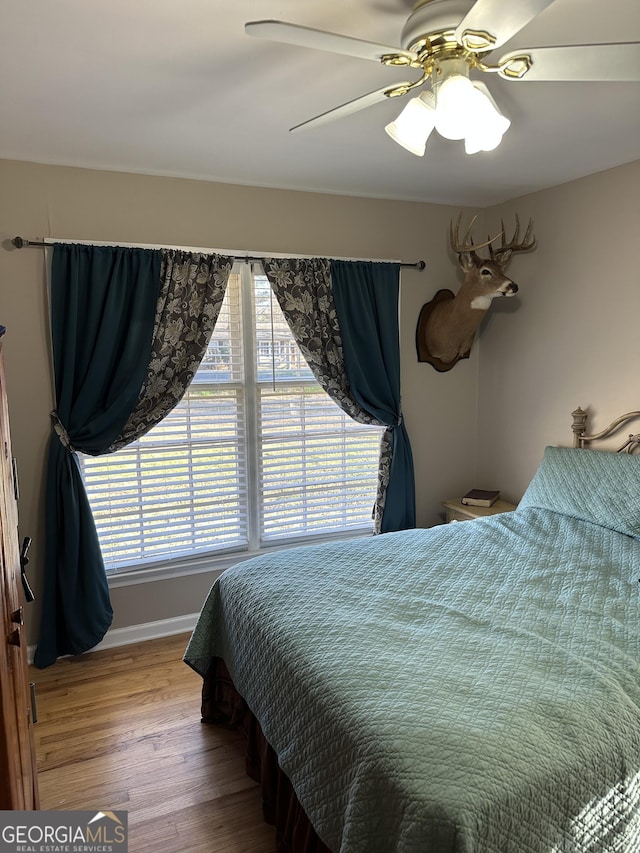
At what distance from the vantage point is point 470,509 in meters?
3.90

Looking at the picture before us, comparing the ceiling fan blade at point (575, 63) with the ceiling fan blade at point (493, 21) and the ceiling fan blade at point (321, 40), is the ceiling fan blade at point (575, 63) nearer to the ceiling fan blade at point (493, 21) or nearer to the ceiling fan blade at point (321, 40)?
the ceiling fan blade at point (493, 21)

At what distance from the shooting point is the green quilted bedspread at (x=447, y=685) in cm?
139

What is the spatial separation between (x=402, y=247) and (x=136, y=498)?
2.33 m

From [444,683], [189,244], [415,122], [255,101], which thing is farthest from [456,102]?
[189,244]

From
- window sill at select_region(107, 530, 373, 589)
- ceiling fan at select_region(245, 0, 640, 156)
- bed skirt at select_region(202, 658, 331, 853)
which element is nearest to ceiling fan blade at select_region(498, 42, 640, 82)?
ceiling fan at select_region(245, 0, 640, 156)

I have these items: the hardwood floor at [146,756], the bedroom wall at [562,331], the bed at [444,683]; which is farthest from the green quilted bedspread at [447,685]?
the bedroom wall at [562,331]

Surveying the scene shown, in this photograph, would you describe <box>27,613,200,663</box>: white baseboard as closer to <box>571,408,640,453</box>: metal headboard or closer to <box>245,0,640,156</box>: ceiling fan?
<box>571,408,640,453</box>: metal headboard

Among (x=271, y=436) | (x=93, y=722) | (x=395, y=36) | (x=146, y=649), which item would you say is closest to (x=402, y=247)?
(x=271, y=436)

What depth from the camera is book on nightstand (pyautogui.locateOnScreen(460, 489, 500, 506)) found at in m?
3.91

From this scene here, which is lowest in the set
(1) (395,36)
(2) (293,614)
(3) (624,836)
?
(3) (624,836)

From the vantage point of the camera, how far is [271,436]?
3691 mm

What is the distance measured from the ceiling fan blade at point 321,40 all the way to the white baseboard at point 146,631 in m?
3.07

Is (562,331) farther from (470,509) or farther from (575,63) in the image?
(575,63)

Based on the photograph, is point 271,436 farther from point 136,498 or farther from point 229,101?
point 229,101
